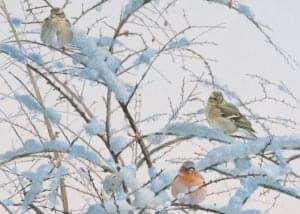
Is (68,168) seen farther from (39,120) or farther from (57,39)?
(39,120)

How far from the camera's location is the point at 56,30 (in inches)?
142

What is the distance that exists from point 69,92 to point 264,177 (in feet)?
3.46

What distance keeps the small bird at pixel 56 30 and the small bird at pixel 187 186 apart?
2.88 ft

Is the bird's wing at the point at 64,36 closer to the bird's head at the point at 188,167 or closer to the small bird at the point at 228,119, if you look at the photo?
the bird's head at the point at 188,167

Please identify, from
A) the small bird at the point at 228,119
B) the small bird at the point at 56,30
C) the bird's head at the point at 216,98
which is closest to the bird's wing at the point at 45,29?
the small bird at the point at 56,30

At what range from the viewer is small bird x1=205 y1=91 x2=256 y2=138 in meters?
4.28

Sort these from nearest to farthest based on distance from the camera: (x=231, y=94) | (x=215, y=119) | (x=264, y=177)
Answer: (x=264, y=177) → (x=231, y=94) → (x=215, y=119)

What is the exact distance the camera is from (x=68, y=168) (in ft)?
11.0

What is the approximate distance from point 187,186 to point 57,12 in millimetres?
1274

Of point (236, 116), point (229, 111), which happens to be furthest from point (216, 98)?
point (236, 116)

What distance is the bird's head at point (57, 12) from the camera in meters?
3.84

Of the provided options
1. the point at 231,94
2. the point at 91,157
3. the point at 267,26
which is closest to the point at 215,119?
the point at 231,94

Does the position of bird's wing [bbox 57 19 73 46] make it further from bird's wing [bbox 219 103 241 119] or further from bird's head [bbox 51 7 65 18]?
bird's wing [bbox 219 103 241 119]

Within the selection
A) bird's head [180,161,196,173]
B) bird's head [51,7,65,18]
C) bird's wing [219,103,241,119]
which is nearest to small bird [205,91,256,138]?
Answer: bird's wing [219,103,241,119]
